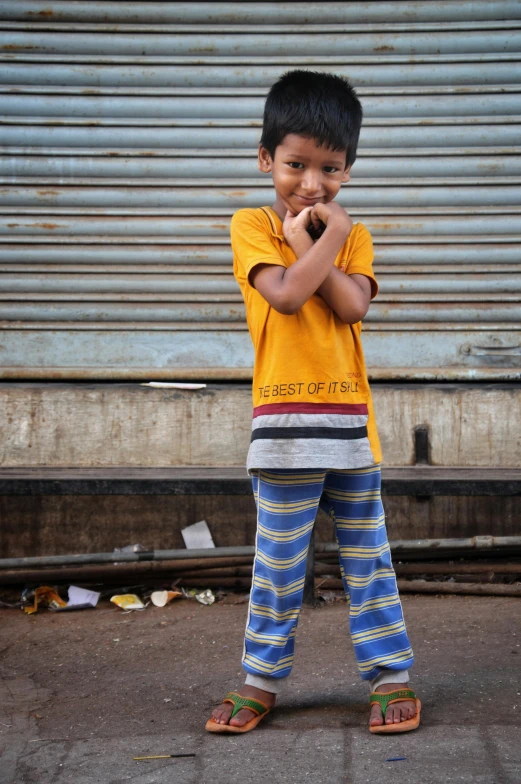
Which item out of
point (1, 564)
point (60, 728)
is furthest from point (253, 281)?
point (1, 564)

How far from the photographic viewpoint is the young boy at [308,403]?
96.0 inches

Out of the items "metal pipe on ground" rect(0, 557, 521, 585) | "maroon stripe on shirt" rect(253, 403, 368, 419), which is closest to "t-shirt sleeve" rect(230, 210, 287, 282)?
"maroon stripe on shirt" rect(253, 403, 368, 419)

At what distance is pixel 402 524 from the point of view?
15.3ft

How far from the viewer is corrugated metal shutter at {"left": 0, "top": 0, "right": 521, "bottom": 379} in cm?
500

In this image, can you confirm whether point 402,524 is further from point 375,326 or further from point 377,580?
point 377,580

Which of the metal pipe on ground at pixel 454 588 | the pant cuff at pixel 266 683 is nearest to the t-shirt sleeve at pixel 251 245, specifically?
the pant cuff at pixel 266 683

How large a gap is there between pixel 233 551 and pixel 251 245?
2096 millimetres

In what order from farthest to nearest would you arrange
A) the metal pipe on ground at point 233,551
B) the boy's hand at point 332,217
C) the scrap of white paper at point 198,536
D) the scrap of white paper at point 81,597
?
the scrap of white paper at point 198,536 → the scrap of white paper at point 81,597 → the metal pipe on ground at point 233,551 → the boy's hand at point 332,217

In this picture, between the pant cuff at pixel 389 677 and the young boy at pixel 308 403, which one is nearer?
the young boy at pixel 308 403

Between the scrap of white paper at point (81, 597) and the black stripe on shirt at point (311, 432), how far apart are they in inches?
84.8

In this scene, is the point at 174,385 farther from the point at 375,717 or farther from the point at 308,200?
the point at 375,717

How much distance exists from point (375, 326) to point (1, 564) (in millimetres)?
2381

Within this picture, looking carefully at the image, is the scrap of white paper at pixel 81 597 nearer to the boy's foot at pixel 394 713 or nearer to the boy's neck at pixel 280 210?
the boy's foot at pixel 394 713

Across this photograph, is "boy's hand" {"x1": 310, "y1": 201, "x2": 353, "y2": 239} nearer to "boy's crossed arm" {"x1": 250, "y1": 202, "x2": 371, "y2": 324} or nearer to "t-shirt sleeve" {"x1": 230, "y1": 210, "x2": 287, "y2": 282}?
"boy's crossed arm" {"x1": 250, "y1": 202, "x2": 371, "y2": 324}
